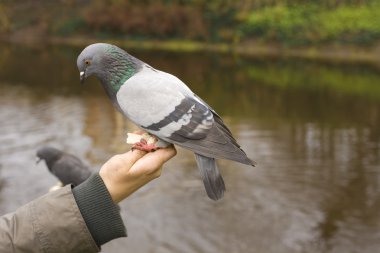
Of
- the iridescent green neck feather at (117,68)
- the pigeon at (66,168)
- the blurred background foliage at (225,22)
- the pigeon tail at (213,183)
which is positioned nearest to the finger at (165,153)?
the pigeon tail at (213,183)

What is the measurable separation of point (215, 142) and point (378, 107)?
473 inches

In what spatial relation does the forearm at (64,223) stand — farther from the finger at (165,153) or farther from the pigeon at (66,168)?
the pigeon at (66,168)

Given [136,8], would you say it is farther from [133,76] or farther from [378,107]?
[133,76]

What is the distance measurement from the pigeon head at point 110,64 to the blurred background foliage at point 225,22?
22.5 meters

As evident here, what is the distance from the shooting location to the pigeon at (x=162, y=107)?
214 centimetres

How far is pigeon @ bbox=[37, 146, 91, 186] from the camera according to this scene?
5.18 meters

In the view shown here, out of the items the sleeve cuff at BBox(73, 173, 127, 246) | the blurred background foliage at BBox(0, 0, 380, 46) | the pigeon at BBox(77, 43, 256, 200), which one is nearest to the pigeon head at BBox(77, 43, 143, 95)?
the pigeon at BBox(77, 43, 256, 200)

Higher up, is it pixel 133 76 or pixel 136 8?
pixel 133 76

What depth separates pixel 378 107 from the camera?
1318 centimetres

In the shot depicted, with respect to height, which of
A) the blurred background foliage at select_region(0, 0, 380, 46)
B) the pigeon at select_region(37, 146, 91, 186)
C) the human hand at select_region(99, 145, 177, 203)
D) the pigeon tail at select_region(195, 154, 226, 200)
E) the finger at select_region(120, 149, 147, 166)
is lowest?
the blurred background foliage at select_region(0, 0, 380, 46)

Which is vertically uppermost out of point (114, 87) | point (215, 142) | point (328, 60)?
point (114, 87)

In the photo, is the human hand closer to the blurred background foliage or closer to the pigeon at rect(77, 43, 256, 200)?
the pigeon at rect(77, 43, 256, 200)

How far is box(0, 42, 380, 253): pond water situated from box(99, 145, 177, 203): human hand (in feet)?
12.9

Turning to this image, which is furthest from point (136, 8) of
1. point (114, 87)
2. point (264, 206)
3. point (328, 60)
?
point (114, 87)
